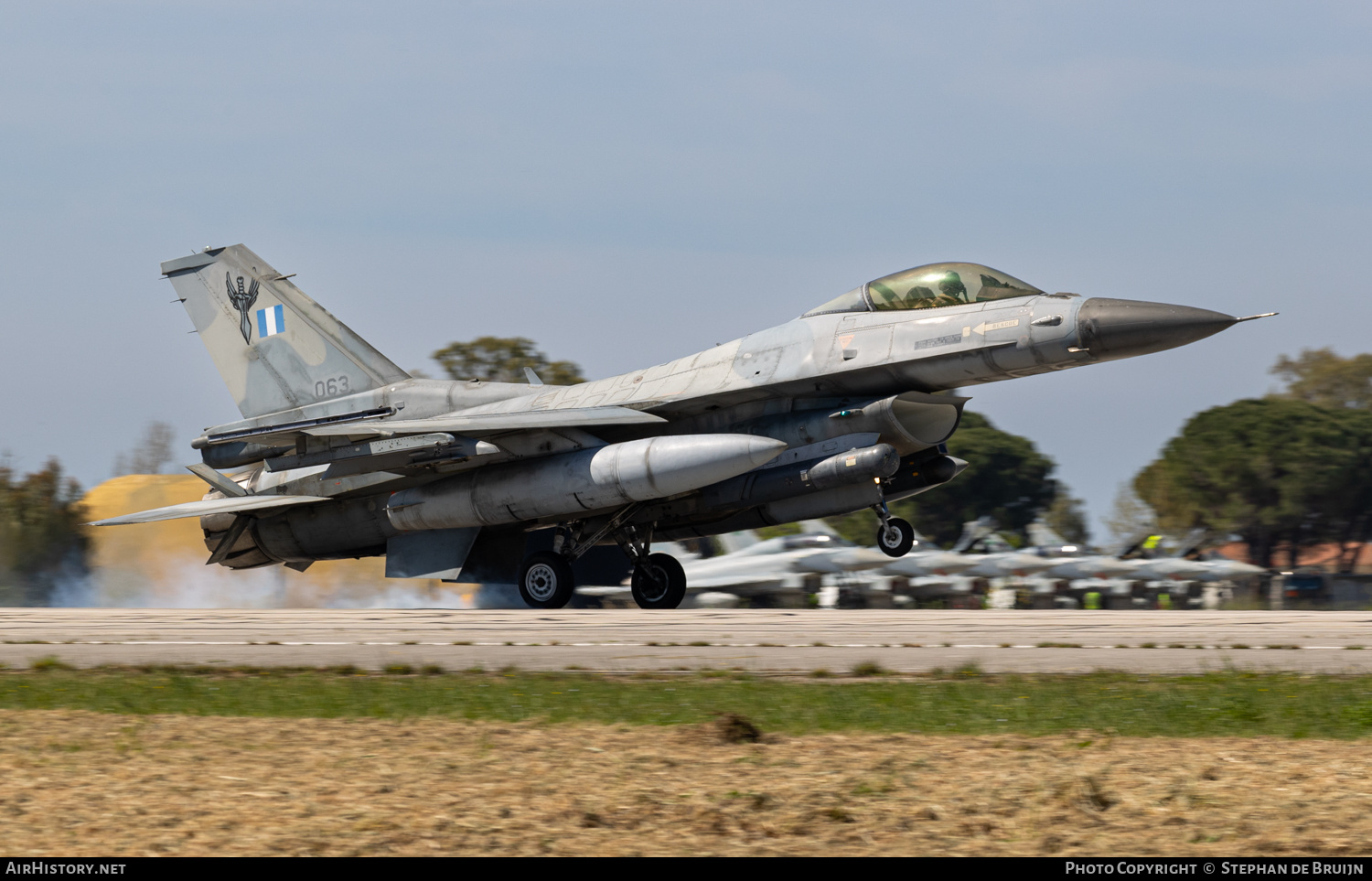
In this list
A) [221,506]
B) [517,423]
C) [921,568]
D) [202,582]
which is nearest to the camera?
[517,423]

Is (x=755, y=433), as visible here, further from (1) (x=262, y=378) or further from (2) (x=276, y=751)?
(2) (x=276, y=751)

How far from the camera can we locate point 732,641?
11719mm

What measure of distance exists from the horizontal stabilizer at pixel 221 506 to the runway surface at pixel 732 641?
317cm

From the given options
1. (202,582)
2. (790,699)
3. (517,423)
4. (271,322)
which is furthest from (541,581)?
(790,699)

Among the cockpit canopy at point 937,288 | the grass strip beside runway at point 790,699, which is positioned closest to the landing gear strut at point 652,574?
the cockpit canopy at point 937,288

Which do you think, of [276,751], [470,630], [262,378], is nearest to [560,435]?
[470,630]

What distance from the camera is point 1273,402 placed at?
59.7 m

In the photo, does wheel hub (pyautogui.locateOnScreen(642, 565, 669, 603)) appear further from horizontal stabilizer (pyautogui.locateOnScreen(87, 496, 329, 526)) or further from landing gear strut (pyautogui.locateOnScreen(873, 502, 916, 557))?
horizontal stabilizer (pyautogui.locateOnScreen(87, 496, 329, 526))

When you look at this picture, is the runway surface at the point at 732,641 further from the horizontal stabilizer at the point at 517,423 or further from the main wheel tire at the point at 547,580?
the horizontal stabilizer at the point at 517,423

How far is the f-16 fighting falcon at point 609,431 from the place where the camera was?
16.3 metres

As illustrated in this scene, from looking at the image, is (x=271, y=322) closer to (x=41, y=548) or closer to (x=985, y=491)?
(x=41, y=548)

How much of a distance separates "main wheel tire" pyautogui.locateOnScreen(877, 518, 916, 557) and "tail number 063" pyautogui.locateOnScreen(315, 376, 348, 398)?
30.8ft

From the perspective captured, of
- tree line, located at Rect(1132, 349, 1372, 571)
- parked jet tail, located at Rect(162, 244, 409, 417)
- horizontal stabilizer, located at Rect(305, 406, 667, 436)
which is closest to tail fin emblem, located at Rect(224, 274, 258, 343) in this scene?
parked jet tail, located at Rect(162, 244, 409, 417)

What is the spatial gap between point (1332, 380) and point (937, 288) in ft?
223
